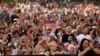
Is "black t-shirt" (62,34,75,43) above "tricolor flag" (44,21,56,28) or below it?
above

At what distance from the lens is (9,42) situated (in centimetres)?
1473

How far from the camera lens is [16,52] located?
41.2 feet

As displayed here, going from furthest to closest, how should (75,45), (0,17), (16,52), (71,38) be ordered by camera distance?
(0,17), (71,38), (75,45), (16,52)

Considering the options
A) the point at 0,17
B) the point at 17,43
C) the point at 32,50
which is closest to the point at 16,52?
the point at 32,50

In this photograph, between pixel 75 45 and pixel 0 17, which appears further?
pixel 0 17

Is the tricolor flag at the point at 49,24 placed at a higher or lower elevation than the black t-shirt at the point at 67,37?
lower

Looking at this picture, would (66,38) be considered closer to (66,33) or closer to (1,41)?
(66,33)

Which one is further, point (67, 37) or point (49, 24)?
point (49, 24)

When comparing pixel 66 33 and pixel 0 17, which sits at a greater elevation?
pixel 66 33

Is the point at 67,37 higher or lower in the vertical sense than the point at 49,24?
higher

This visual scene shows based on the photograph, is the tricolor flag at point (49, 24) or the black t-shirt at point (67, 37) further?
the tricolor flag at point (49, 24)

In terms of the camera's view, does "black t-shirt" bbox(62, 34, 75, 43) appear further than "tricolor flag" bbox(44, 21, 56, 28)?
No

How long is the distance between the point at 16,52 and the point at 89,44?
2.24 meters

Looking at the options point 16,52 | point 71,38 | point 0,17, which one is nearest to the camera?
point 16,52
